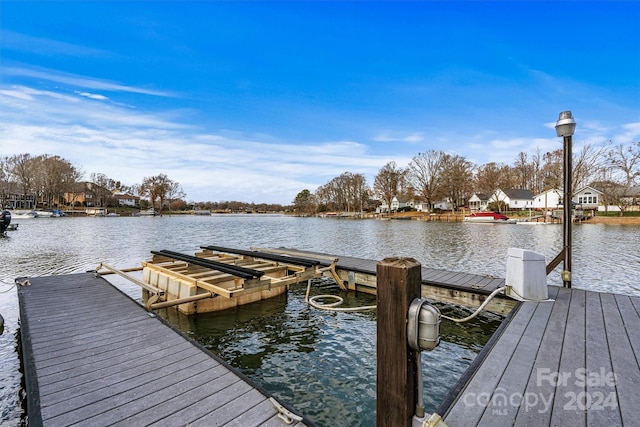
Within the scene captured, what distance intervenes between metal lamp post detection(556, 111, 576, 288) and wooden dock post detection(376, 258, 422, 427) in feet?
18.9

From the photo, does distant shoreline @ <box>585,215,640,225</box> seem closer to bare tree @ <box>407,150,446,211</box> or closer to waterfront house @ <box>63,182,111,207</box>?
bare tree @ <box>407,150,446,211</box>

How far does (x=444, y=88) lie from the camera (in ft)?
Answer: 86.5

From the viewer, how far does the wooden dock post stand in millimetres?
1507

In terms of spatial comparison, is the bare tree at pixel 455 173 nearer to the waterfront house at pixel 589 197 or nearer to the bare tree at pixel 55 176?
the waterfront house at pixel 589 197

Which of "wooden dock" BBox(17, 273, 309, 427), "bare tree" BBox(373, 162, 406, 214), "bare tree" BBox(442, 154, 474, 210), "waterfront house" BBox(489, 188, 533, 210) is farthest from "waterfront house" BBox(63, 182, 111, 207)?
"waterfront house" BBox(489, 188, 533, 210)

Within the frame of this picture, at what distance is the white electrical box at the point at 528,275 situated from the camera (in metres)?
4.87

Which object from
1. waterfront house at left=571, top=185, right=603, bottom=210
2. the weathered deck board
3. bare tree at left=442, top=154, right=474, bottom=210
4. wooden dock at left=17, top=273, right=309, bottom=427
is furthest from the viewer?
bare tree at left=442, top=154, right=474, bottom=210

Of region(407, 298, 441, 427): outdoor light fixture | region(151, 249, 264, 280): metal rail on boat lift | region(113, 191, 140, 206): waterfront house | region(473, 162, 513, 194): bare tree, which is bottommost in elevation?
region(151, 249, 264, 280): metal rail on boat lift

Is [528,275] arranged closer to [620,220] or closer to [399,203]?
[620,220]

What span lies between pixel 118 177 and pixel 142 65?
391 feet

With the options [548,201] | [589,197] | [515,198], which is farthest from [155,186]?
[589,197]

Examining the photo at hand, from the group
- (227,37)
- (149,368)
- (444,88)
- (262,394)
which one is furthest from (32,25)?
(444,88)

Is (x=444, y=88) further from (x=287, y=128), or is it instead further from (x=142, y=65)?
(x=142, y=65)

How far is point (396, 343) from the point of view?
5.07 feet
